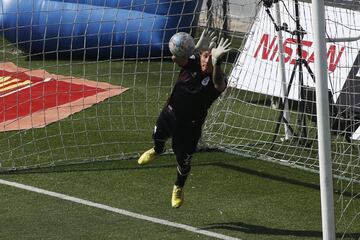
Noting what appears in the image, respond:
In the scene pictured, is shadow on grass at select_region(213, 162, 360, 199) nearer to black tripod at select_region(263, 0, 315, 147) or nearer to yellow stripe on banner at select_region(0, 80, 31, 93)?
black tripod at select_region(263, 0, 315, 147)

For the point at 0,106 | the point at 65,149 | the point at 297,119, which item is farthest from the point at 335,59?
the point at 0,106

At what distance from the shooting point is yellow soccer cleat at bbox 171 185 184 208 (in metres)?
9.09

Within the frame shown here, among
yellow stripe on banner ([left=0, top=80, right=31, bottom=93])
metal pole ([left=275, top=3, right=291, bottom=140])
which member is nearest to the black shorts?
metal pole ([left=275, top=3, right=291, bottom=140])

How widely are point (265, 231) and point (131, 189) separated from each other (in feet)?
5.89

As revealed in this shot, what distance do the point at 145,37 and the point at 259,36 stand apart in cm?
306

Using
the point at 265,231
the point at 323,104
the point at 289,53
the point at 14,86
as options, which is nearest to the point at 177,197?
the point at 265,231

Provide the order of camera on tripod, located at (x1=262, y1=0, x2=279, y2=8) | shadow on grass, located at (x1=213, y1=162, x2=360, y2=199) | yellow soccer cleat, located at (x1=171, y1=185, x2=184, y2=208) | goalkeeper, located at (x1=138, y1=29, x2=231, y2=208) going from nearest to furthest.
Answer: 1. goalkeeper, located at (x1=138, y1=29, x2=231, y2=208)
2. yellow soccer cleat, located at (x1=171, y1=185, x2=184, y2=208)
3. shadow on grass, located at (x1=213, y1=162, x2=360, y2=199)
4. camera on tripod, located at (x1=262, y1=0, x2=279, y2=8)

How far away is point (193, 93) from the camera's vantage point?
8992mm

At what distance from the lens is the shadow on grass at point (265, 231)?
8.66 m

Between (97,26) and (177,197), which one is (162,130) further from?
(97,26)

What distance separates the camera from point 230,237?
8.58 meters

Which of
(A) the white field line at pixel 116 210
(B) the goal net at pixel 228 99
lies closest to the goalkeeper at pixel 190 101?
(A) the white field line at pixel 116 210

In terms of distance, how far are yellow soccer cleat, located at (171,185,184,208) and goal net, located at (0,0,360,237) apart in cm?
150

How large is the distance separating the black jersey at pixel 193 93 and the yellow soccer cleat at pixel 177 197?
67 cm
